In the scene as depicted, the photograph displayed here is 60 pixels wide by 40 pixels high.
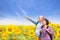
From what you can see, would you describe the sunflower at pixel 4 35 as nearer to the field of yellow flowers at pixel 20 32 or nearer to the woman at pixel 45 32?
the field of yellow flowers at pixel 20 32

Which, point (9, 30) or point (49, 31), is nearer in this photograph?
point (49, 31)

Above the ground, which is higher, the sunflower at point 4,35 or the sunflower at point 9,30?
the sunflower at point 9,30

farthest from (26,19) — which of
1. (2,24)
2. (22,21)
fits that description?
(2,24)

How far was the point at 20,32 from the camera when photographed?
11.7 ft

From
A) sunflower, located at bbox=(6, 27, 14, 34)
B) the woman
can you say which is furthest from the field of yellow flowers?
the woman

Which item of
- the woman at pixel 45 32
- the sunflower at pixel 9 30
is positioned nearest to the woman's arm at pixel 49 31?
the woman at pixel 45 32

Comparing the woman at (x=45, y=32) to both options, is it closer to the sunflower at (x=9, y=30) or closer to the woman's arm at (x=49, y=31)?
the woman's arm at (x=49, y=31)

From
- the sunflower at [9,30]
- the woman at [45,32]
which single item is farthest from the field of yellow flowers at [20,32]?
the woman at [45,32]

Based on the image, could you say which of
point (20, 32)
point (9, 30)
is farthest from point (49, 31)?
point (9, 30)

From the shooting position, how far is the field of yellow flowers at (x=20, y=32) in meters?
3.54

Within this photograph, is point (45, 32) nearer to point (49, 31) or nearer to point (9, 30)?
point (49, 31)

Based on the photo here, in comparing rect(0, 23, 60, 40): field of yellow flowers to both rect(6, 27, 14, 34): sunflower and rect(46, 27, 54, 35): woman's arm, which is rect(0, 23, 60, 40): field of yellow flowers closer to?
rect(6, 27, 14, 34): sunflower

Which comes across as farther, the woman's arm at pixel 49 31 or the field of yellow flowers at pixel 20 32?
the field of yellow flowers at pixel 20 32

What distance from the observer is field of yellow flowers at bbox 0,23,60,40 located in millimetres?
3537
